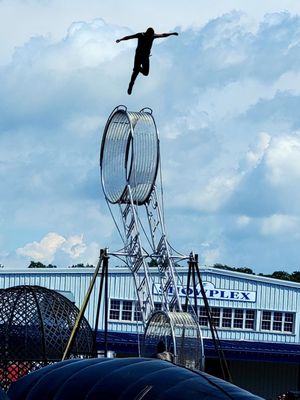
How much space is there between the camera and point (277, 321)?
223 ft

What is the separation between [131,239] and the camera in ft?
144

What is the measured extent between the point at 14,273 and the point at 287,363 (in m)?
15.4

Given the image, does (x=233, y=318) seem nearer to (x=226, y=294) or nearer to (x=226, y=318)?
(x=226, y=318)

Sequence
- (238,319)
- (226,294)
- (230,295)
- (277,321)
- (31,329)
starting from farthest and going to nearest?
(277,321) < (238,319) < (230,295) < (226,294) < (31,329)

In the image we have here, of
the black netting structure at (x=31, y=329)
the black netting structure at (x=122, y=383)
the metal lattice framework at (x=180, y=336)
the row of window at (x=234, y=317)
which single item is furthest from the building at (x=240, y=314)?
the black netting structure at (x=122, y=383)

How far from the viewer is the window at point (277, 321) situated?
222 feet

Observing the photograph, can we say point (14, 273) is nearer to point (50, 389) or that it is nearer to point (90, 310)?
point (90, 310)

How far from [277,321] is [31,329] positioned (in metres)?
39.7

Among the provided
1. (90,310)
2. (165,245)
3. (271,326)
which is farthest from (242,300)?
(165,245)

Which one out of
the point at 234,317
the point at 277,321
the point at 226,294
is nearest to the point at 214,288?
the point at 226,294

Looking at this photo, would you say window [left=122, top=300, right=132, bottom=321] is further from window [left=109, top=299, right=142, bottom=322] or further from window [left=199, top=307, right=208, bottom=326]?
window [left=199, top=307, right=208, bottom=326]

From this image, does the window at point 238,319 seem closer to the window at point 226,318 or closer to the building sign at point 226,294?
the window at point 226,318

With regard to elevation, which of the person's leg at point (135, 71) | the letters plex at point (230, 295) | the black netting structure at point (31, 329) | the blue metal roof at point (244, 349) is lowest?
the blue metal roof at point (244, 349)

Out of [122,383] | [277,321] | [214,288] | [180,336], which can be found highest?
[122,383]
